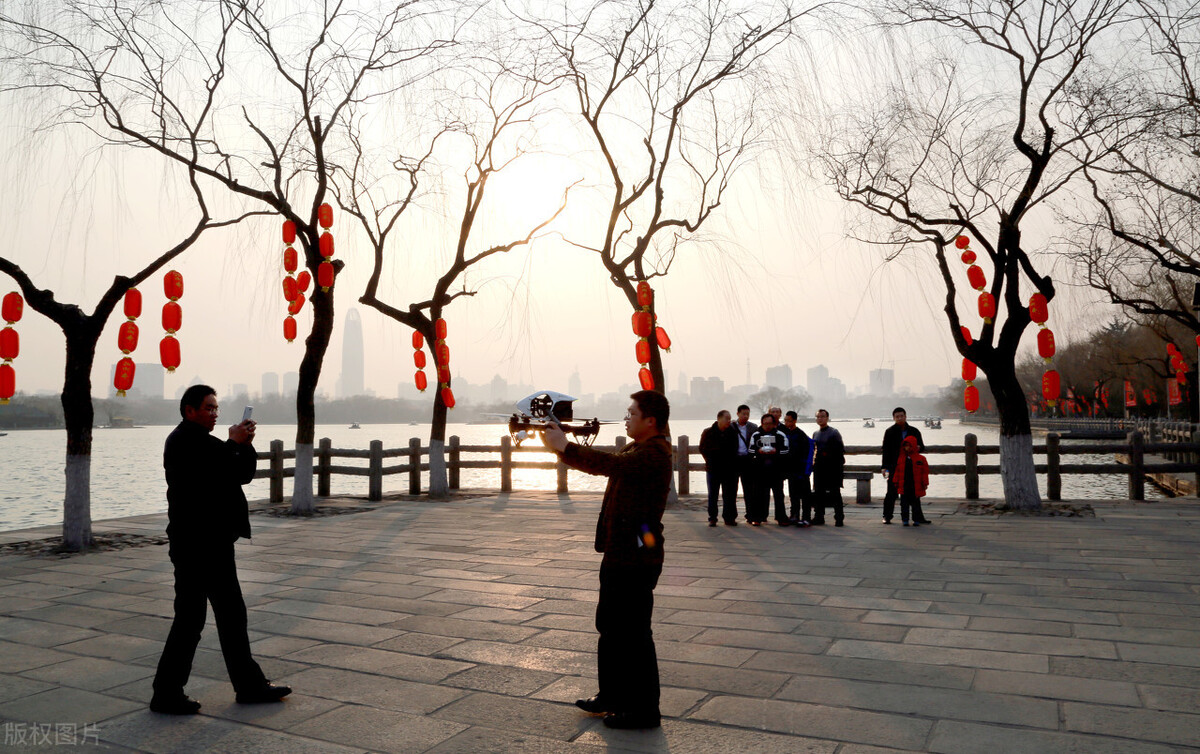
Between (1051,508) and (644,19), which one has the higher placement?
(644,19)

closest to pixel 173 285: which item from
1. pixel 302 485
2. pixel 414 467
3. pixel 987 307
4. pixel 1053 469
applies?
pixel 302 485

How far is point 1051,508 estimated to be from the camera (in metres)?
12.8

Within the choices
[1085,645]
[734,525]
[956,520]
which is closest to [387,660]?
[1085,645]

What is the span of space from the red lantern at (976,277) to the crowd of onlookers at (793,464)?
295 cm

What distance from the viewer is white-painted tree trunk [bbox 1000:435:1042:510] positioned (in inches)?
494

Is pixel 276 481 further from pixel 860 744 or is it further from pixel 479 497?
pixel 860 744

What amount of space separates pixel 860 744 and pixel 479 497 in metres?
12.9

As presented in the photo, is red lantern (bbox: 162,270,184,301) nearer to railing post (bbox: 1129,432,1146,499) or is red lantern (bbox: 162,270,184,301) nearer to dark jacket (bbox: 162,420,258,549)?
dark jacket (bbox: 162,420,258,549)

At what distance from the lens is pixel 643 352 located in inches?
568

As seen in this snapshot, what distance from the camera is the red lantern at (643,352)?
14422 mm

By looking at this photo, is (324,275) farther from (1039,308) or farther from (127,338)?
(1039,308)

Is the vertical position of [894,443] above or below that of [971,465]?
above

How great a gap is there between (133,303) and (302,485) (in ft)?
13.2

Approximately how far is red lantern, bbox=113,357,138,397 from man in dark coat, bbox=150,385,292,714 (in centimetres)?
764
